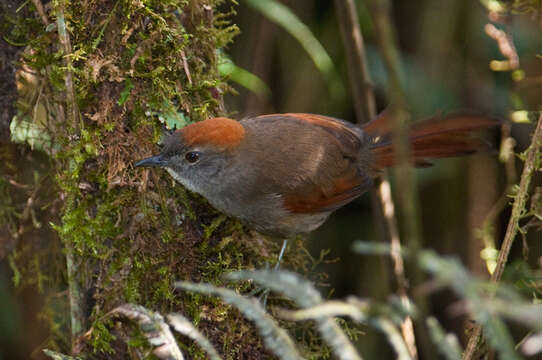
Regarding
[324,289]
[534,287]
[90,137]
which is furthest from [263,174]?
[324,289]

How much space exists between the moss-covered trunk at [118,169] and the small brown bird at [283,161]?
248mm

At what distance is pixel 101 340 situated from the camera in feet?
7.88

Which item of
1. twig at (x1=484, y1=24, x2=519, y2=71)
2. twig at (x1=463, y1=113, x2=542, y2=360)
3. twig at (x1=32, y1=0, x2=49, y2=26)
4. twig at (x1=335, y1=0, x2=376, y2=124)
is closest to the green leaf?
twig at (x1=335, y1=0, x2=376, y2=124)

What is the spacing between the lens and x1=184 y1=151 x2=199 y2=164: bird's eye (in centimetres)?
288

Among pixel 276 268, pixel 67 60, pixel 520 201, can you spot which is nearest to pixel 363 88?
pixel 276 268

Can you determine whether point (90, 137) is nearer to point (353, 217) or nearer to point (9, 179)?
point (9, 179)

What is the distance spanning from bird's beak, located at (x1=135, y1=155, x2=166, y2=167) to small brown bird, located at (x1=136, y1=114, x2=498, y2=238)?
0.43 ft

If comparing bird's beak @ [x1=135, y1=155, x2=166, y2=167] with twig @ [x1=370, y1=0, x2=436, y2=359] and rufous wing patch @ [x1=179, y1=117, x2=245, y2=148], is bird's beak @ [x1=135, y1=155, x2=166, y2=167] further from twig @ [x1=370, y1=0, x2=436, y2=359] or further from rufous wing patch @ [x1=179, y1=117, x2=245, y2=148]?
twig @ [x1=370, y1=0, x2=436, y2=359]

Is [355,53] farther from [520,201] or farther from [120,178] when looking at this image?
[120,178]

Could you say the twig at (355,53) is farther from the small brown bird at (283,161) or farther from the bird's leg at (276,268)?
the bird's leg at (276,268)

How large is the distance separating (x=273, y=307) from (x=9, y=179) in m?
1.39

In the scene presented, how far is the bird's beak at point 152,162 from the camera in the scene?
251 cm

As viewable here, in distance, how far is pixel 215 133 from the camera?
2.90 meters

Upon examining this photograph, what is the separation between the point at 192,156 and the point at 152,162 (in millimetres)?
413
